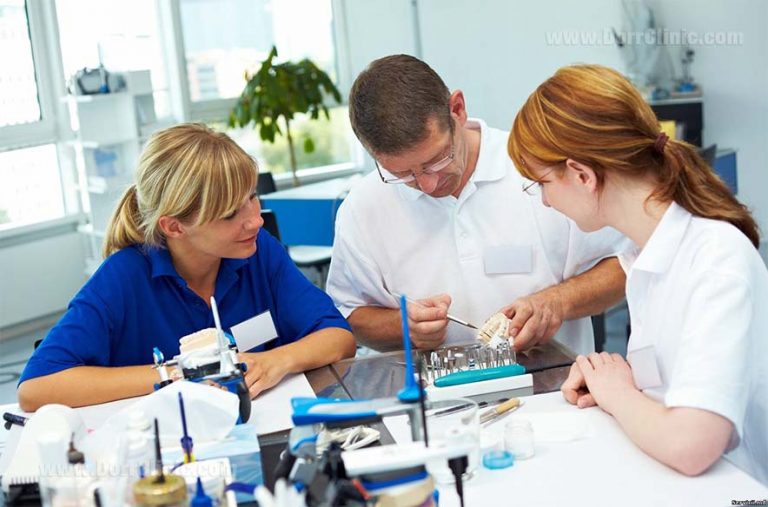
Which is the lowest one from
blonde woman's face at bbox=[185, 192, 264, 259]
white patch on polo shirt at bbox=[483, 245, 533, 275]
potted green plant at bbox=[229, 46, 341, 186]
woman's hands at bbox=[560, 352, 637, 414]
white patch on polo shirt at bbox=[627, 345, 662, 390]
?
woman's hands at bbox=[560, 352, 637, 414]

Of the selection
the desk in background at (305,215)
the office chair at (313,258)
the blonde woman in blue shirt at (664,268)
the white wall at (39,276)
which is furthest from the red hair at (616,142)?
the white wall at (39,276)

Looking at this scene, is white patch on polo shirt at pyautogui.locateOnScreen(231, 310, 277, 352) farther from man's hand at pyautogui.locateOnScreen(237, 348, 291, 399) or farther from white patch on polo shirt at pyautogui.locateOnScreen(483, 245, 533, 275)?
white patch on polo shirt at pyautogui.locateOnScreen(483, 245, 533, 275)

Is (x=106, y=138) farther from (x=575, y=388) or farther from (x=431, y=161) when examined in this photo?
(x=575, y=388)

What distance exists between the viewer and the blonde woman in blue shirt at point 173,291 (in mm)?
1873

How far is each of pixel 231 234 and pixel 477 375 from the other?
0.62 m

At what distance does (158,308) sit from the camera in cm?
204

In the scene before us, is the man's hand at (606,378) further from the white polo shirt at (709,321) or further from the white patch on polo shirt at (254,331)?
the white patch on polo shirt at (254,331)

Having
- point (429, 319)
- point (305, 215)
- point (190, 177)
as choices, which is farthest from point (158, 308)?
point (305, 215)

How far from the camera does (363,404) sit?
3.72ft

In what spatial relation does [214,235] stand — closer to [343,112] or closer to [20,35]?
[20,35]

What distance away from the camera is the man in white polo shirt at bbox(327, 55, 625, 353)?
6.55 feet

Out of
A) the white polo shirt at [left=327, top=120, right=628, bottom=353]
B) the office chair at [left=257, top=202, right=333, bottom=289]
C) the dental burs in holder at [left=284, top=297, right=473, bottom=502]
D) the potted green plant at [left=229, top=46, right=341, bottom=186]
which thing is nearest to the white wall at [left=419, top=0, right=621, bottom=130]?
the potted green plant at [left=229, top=46, right=341, bottom=186]

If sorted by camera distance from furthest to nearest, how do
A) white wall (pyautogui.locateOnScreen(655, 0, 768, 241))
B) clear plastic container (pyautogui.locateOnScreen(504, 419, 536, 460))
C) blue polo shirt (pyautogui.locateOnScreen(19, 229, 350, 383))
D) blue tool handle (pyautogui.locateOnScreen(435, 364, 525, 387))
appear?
white wall (pyautogui.locateOnScreen(655, 0, 768, 241))
blue polo shirt (pyautogui.locateOnScreen(19, 229, 350, 383))
blue tool handle (pyautogui.locateOnScreen(435, 364, 525, 387))
clear plastic container (pyautogui.locateOnScreen(504, 419, 536, 460))

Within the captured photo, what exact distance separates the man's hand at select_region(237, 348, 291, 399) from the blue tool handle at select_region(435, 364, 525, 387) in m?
0.35
